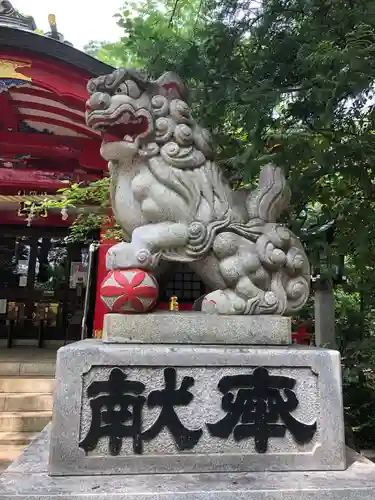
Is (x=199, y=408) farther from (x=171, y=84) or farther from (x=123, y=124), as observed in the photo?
(x=171, y=84)

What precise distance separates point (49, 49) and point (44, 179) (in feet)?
5.98

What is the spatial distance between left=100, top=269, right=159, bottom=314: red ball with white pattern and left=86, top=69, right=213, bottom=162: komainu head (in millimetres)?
590

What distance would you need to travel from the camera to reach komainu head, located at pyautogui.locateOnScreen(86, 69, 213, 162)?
77.7 inches

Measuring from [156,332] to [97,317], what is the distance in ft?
14.7

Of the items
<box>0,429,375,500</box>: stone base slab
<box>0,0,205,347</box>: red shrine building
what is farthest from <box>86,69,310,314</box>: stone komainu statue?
<box>0,0,205,347</box>: red shrine building

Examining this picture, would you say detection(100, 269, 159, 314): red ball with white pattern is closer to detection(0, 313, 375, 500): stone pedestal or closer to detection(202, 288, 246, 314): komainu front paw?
detection(0, 313, 375, 500): stone pedestal

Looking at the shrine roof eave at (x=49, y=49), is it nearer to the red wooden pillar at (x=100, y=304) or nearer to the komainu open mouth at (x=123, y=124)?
the red wooden pillar at (x=100, y=304)

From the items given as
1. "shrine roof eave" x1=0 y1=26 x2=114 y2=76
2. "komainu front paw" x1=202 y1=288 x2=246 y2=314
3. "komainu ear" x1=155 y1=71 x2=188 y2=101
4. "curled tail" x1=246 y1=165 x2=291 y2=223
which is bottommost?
"komainu front paw" x1=202 y1=288 x2=246 y2=314

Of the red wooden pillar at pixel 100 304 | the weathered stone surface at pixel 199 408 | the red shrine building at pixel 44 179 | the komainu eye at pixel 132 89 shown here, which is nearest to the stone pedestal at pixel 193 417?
the weathered stone surface at pixel 199 408

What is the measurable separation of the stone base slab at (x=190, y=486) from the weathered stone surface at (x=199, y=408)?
5 cm

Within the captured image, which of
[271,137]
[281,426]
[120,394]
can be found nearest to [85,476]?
[120,394]

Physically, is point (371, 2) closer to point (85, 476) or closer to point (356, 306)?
point (85, 476)

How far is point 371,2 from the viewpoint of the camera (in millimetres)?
1922

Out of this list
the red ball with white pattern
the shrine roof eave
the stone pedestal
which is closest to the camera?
the stone pedestal
